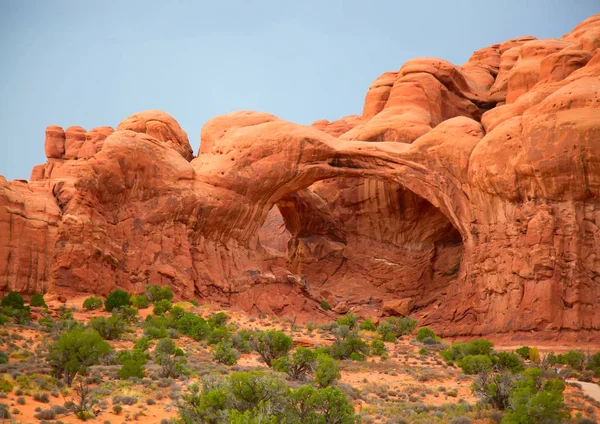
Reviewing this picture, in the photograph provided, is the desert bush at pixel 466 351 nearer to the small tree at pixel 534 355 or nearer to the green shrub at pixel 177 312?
the small tree at pixel 534 355

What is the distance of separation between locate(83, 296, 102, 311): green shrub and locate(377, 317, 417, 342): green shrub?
10.8 m

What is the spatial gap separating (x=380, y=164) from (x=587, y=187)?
1040 cm

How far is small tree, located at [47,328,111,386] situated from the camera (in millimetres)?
18672

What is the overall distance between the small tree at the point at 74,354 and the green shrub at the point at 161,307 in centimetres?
1098

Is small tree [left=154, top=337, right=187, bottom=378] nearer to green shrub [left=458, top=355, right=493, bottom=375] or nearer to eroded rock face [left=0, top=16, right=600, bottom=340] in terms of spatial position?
green shrub [left=458, top=355, right=493, bottom=375]

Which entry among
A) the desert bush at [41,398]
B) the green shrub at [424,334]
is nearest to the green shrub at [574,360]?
the green shrub at [424,334]

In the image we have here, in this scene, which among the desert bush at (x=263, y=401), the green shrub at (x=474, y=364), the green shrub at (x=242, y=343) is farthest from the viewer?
the green shrub at (x=242, y=343)

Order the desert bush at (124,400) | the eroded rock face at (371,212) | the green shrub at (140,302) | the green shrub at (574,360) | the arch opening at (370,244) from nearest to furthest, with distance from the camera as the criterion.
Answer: the desert bush at (124,400) → the green shrub at (574,360) → the eroded rock face at (371,212) → the green shrub at (140,302) → the arch opening at (370,244)

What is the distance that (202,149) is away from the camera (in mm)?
41812

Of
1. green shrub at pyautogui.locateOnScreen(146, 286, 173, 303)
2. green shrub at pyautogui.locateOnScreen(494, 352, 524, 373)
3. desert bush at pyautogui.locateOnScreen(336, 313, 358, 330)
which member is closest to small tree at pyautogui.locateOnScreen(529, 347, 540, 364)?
green shrub at pyautogui.locateOnScreen(494, 352, 524, 373)


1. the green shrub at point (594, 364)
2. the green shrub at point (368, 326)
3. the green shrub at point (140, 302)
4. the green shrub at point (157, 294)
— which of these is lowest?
the green shrub at point (368, 326)

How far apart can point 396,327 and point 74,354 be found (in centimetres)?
1811

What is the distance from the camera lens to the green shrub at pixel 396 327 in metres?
31.4

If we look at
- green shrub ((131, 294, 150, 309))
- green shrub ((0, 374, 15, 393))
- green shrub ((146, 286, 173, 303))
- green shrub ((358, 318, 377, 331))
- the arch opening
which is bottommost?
green shrub ((358, 318, 377, 331))
